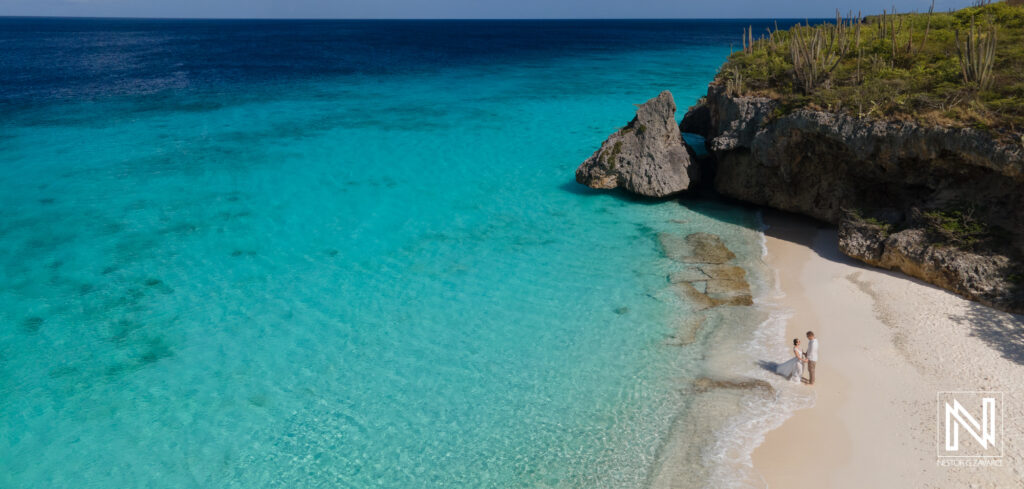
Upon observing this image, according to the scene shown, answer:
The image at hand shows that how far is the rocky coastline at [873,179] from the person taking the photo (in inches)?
560

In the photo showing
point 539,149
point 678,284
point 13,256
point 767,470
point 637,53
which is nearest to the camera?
point 767,470

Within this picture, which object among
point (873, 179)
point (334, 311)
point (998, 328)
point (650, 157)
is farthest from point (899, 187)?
point (334, 311)

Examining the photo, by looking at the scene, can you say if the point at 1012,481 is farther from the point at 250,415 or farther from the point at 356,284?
the point at 356,284

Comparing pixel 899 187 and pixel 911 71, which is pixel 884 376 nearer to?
pixel 899 187

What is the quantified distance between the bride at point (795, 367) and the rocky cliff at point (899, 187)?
5464mm

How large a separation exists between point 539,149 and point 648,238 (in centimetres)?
1184

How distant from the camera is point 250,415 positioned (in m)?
12.0

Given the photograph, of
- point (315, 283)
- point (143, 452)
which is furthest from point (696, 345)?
point (143, 452)

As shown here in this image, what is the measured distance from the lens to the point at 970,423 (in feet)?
34.8

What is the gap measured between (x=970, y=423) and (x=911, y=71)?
11.9 meters

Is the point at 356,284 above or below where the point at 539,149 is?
below

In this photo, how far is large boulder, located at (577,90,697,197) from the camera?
21.7m

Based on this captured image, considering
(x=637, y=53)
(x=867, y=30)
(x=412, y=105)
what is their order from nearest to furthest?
(x=867, y=30)
(x=412, y=105)
(x=637, y=53)

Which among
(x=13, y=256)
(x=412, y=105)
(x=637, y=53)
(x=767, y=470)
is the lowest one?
(x=767, y=470)
